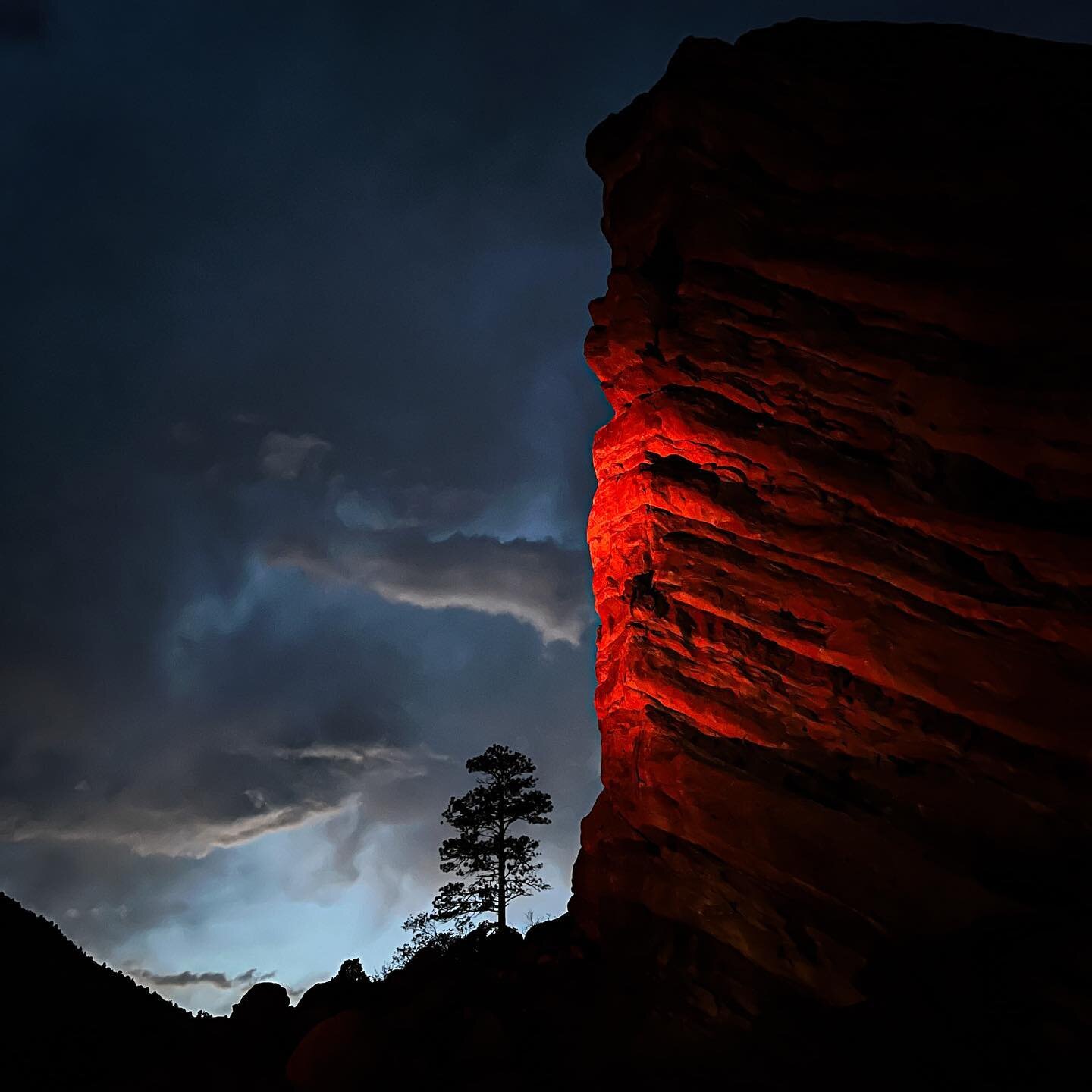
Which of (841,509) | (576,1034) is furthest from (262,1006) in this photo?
(841,509)

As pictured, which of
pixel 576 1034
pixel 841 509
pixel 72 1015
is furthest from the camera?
pixel 72 1015

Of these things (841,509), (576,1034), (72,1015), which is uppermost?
(841,509)

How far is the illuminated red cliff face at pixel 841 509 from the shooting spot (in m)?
13.8

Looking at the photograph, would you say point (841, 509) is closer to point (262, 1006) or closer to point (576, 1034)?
point (576, 1034)

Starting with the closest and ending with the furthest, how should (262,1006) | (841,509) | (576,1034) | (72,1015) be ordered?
1. (576,1034)
2. (841,509)
3. (262,1006)
4. (72,1015)

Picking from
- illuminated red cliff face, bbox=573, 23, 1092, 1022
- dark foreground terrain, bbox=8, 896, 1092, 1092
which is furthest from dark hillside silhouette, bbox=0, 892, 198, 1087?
illuminated red cliff face, bbox=573, 23, 1092, 1022

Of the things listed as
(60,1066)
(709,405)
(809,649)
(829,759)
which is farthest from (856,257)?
(60,1066)

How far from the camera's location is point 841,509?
16188 millimetres

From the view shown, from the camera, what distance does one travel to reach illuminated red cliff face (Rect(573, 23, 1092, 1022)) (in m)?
13.8

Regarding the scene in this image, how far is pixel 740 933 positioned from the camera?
14.9 metres

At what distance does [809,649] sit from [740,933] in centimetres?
588

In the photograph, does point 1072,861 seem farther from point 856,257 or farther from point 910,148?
point 910,148

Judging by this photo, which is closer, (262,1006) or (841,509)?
(841,509)

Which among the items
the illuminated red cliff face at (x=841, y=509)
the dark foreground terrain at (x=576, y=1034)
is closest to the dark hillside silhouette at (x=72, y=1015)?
the dark foreground terrain at (x=576, y=1034)
